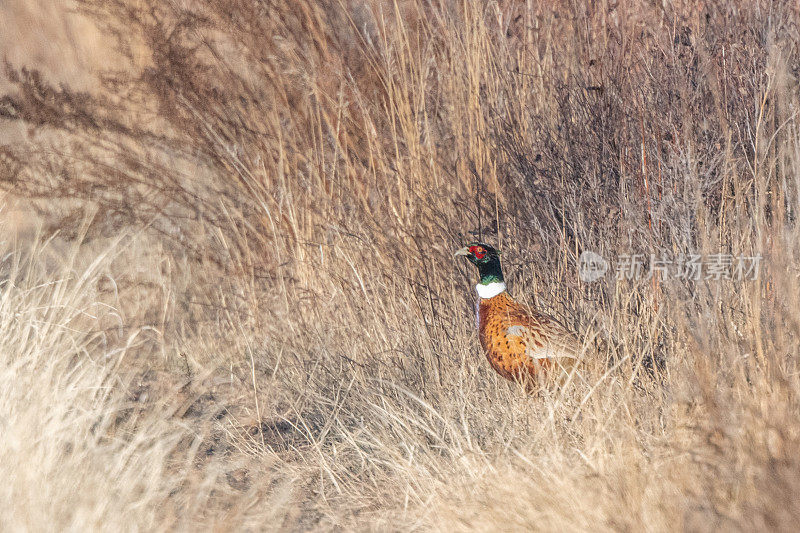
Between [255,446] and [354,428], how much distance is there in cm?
44

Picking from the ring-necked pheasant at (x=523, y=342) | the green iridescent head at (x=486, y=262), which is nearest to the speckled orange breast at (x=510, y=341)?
the ring-necked pheasant at (x=523, y=342)

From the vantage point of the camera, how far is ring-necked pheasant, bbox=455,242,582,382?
107 inches

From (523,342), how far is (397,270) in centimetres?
98

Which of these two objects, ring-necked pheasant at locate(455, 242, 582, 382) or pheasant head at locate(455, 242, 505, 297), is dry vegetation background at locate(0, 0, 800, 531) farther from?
pheasant head at locate(455, 242, 505, 297)

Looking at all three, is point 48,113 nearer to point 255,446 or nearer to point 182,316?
point 182,316

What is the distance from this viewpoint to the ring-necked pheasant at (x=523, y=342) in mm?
2709

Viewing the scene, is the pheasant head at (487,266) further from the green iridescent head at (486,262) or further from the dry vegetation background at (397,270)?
the dry vegetation background at (397,270)

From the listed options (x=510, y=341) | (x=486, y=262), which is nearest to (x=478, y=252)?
(x=486, y=262)

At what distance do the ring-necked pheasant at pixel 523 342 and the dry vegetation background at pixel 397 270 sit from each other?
0.36 feet

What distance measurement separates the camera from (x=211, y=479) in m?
2.61

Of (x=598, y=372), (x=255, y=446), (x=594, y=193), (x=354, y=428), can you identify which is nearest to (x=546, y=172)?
(x=594, y=193)

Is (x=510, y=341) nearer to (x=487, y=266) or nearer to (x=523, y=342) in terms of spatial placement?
(x=523, y=342)

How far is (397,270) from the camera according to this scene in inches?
140

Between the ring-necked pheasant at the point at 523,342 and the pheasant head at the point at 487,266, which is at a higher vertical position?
the pheasant head at the point at 487,266
